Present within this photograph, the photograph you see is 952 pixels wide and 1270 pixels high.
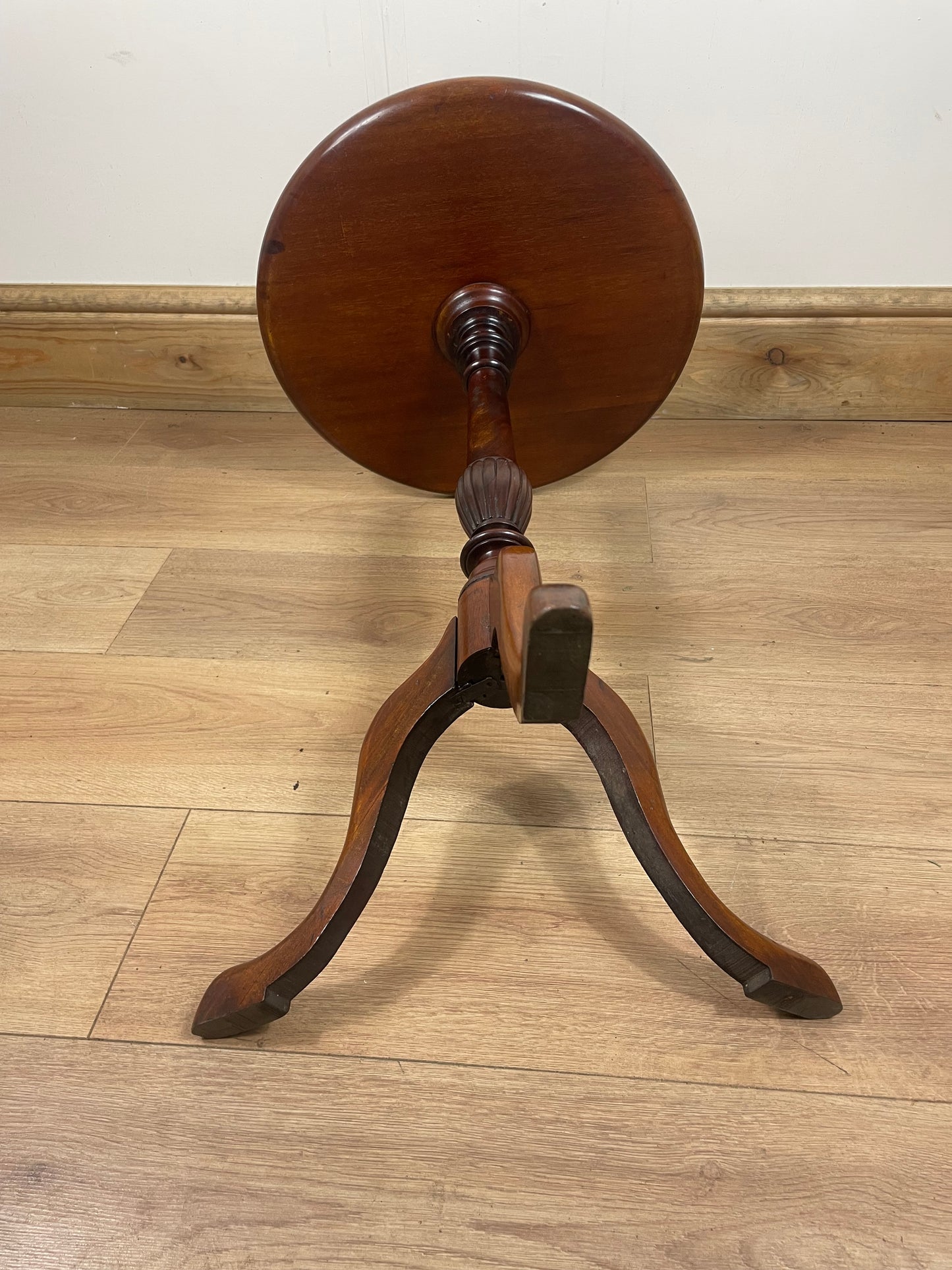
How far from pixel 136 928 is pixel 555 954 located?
291 millimetres

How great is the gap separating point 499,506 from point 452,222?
258mm

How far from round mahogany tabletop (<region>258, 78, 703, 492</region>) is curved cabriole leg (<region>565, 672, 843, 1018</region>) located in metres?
0.37

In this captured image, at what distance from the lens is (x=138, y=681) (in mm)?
938

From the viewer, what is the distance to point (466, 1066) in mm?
639

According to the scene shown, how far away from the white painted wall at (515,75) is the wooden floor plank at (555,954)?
2.48 ft

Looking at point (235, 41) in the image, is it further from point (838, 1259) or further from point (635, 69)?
point (838, 1259)

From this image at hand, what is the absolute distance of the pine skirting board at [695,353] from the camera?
1.22 metres

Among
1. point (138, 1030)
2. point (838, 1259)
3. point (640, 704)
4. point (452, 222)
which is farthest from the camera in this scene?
point (640, 704)

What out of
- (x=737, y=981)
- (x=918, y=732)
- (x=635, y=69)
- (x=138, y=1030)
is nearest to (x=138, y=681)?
(x=138, y=1030)

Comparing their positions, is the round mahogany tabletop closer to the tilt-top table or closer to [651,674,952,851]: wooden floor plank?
the tilt-top table

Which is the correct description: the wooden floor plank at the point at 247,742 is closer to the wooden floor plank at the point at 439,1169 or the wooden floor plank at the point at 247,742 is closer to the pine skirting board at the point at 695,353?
the wooden floor plank at the point at 439,1169

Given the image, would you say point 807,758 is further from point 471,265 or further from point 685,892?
point 471,265

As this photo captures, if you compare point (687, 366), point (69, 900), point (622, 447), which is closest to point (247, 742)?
point (69, 900)

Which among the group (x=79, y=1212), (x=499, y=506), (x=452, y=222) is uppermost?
(x=452, y=222)
